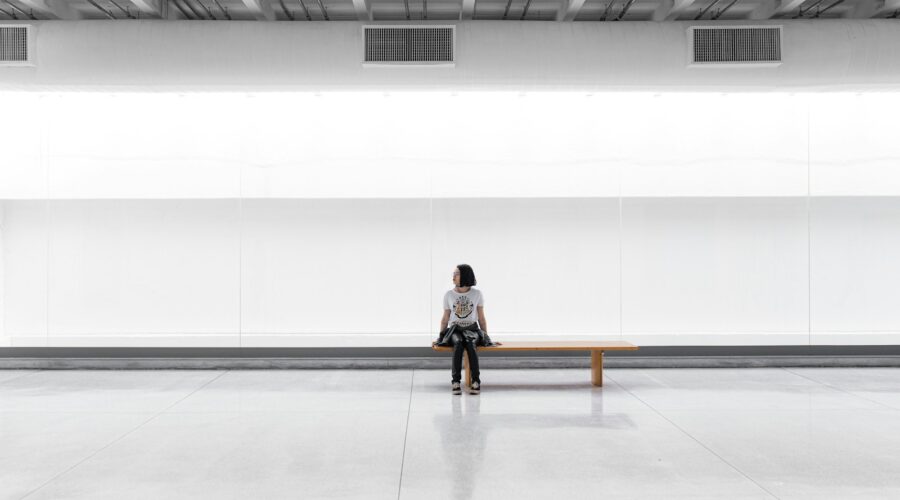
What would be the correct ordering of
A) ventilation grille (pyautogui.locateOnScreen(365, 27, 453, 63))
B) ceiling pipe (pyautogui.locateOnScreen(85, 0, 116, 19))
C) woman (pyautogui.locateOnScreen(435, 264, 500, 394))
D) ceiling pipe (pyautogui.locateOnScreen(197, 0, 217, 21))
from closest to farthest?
woman (pyautogui.locateOnScreen(435, 264, 500, 394))
ceiling pipe (pyautogui.locateOnScreen(85, 0, 116, 19))
ventilation grille (pyautogui.locateOnScreen(365, 27, 453, 63))
ceiling pipe (pyautogui.locateOnScreen(197, 0, 217, 21))

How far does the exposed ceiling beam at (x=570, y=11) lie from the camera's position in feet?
25.3

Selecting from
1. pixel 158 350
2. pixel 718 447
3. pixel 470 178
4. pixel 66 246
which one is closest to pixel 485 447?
pixel 718 447

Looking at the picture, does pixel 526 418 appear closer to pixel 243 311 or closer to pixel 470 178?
pixel 470 178

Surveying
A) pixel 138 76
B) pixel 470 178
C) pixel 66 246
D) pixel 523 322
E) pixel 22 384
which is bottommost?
pixel 22 384

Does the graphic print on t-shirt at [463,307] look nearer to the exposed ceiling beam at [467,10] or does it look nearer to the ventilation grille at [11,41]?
the exposed ceiling beam at [467,10]

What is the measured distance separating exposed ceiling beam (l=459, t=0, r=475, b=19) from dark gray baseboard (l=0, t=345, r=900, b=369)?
4.23 meters

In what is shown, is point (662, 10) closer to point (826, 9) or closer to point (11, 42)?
point (826, 9)

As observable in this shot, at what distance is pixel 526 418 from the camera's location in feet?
19.5

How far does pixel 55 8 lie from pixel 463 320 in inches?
242

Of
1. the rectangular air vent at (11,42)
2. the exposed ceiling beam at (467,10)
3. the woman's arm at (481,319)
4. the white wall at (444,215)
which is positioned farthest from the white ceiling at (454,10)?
the woman's arm at (481,319)

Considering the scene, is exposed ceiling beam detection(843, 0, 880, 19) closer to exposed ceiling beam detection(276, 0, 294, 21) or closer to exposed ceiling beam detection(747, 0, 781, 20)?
exposed ceiling beam detection(747, 0, 781, 20)

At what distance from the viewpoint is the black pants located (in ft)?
23.4

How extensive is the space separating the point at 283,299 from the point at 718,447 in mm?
5828

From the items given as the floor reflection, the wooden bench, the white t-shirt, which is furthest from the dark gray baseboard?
the floor reflection
